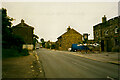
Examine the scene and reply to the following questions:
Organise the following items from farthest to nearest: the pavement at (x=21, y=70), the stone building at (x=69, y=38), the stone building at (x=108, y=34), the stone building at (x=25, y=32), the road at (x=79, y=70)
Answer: the stone building at (x=69, y=38) → the stone building at (x=25, y=32) → the stone building at (x=108, y=34) → the road at (x=79, y=70) → the pavement at (x=21, y=70)

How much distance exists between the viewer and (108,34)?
104ft

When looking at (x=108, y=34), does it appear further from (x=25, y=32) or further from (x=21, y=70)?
(x=25, y=32)

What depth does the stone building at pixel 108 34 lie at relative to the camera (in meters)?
28.9

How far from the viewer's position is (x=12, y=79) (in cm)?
643

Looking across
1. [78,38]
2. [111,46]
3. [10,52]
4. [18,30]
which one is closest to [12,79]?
[10,52]

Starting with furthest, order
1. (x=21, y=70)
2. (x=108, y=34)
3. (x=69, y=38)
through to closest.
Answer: (x=69, y=38) → (x=108, y=34) → (x=21, y=70)

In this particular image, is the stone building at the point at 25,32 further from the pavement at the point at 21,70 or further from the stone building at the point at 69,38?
the pavement at the point at 21,70

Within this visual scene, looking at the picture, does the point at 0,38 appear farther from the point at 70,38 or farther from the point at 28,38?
the point at 70,38

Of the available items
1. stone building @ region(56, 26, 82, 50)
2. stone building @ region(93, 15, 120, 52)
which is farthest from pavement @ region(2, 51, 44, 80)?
stone building @ region(56, 26, 82, 50)

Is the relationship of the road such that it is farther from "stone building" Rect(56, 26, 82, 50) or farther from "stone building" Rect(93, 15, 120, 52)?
"stone building" Rect(56, 26, 82, 50)

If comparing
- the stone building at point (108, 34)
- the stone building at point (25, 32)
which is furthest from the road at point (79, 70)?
the stone building at point (25, 32)

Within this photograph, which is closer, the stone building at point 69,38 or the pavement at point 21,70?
the pavement at point 21,70

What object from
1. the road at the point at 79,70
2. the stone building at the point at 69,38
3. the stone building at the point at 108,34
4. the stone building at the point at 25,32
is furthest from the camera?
the stone building at the point at 69,38

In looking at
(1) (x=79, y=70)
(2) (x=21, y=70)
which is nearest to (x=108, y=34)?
(1) (x=79, y=70)
